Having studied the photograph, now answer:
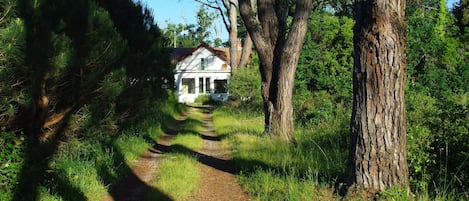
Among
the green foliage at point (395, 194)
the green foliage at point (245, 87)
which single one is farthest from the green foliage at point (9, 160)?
the green foliage at point (245, 87)

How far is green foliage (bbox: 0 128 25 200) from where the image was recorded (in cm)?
615

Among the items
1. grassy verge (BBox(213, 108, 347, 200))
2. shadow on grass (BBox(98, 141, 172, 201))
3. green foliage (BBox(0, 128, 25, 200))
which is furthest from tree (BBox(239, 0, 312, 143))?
green foliage (BBox(0, 128, 25, 200))

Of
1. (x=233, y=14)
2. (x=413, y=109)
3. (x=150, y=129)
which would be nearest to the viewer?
(x=413, y=109)

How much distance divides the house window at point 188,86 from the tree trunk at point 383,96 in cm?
4316

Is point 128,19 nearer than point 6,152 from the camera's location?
No

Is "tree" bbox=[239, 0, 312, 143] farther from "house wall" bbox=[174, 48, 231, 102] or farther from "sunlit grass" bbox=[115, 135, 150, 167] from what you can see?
"house wall" bbox=[174, 48, 231, 102]

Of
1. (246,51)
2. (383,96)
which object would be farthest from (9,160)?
(246,51)

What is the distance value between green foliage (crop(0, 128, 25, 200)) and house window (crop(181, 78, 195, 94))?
137 ft

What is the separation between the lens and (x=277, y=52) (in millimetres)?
12398

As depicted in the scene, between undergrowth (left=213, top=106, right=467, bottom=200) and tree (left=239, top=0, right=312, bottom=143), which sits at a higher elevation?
tree (left=239, top=0, right=312, bottom=143)

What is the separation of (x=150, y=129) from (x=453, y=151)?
1091 cm

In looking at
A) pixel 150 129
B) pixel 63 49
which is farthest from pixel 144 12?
pixel 63 49

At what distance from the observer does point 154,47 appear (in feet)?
52.3

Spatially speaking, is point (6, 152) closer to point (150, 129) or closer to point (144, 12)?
point (150, 129)
